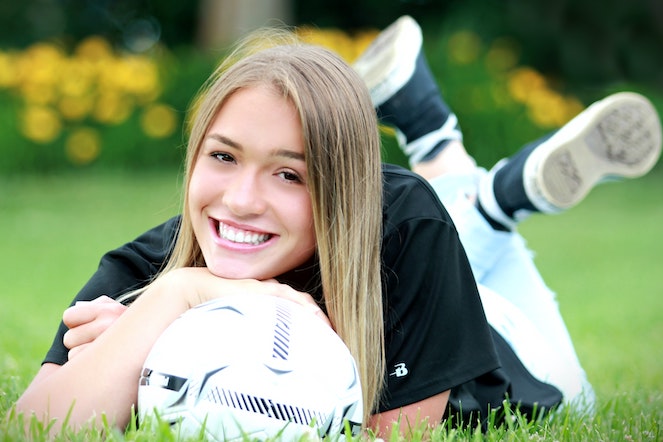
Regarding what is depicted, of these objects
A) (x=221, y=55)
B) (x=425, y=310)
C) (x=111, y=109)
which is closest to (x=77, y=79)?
(x=111, y=109)

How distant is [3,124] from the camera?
912 cm

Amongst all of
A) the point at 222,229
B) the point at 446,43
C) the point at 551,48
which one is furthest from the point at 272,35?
the point at 551,48

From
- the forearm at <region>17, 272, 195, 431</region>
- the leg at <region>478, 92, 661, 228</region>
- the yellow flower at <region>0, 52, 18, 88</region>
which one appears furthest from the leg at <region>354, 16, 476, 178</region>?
the yellow flower at <region>0, 52, 18, 88</region>

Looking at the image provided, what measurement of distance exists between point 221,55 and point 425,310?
8.41m

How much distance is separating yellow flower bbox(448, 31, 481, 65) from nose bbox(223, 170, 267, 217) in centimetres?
809

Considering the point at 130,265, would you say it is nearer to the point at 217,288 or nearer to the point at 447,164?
the point at 217,288

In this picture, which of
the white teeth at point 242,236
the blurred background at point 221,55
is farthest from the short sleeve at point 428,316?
the blurred background at point 221,55

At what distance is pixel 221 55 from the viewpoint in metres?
10.5

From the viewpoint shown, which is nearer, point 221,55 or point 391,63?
point 391,63

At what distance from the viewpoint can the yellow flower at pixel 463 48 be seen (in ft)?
33.8

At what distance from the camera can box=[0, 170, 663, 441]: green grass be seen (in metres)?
2.83

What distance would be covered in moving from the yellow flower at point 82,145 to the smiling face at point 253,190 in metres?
7.26

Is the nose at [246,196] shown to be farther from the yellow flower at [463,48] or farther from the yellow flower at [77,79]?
the yellow flower at [463,48]

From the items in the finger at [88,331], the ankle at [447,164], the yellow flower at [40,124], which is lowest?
the finger at [88,331]
